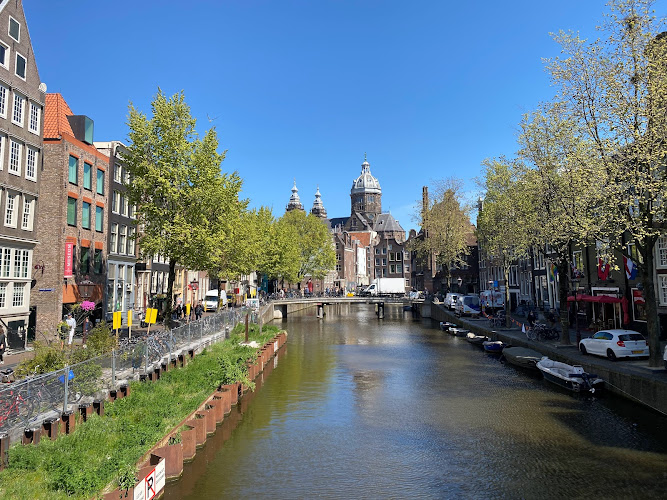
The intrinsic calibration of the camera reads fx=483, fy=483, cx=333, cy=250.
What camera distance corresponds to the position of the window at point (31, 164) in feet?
97.4

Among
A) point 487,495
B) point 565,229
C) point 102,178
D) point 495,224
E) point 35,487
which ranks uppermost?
point 102,178

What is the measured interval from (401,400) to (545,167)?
1791 centimetres

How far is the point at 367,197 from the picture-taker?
184375mm

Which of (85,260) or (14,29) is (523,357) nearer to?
(85,260)

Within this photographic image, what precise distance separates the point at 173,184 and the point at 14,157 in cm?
923

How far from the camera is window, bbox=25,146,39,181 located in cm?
Answer: 2968

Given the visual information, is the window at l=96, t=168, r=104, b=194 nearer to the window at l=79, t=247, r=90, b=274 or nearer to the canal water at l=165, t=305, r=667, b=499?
the window at l=79, t=247, r=90, b=274

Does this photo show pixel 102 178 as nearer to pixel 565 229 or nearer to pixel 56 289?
pixel 56 289

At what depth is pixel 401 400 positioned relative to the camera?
24625 mm

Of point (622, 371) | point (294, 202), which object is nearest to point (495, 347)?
point (622, 371)

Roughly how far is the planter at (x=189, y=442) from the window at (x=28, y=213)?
821 inches

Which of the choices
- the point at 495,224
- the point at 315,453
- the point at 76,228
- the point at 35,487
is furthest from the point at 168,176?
the point at 495,224

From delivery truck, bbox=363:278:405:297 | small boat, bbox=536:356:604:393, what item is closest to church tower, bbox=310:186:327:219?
delivery truck, bbox=363:278:405:297

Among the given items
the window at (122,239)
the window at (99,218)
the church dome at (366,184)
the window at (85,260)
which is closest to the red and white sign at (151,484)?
the window at (85,260)
